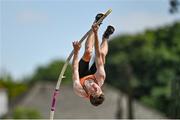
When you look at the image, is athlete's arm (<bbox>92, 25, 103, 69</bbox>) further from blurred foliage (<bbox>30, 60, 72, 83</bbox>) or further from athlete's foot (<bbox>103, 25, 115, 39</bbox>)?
blurred foliage (<bbox>30, 60, 72, 83</bbox>)

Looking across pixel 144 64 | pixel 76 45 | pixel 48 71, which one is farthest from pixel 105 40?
pixel 48 71

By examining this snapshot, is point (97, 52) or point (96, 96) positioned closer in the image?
point (96, 96)

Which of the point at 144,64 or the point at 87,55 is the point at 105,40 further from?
the point at 144,64

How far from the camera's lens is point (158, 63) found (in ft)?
190

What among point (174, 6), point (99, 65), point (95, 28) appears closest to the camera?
point (95, 28)

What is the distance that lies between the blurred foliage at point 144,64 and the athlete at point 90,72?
135 ft

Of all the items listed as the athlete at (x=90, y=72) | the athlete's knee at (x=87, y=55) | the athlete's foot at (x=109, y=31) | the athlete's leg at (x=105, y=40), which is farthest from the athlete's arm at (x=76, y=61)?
the athlete's foot at (x=109, y=31)

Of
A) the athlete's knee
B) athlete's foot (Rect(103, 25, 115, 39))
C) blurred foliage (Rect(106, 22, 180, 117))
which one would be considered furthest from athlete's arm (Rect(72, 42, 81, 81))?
blurred foliage (Rect(106, 22, 180, 117))

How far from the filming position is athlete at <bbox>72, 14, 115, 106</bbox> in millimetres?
11359

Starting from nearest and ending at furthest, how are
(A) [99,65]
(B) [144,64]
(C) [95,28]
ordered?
(C) [95,28] → (A) [99,65] → (B) [144,64]

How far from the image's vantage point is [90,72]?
1184cm

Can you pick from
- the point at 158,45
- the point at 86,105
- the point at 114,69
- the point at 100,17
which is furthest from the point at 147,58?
the point at 100,17

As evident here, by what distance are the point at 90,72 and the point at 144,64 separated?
51186 mm

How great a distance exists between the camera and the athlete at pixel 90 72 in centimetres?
1136
